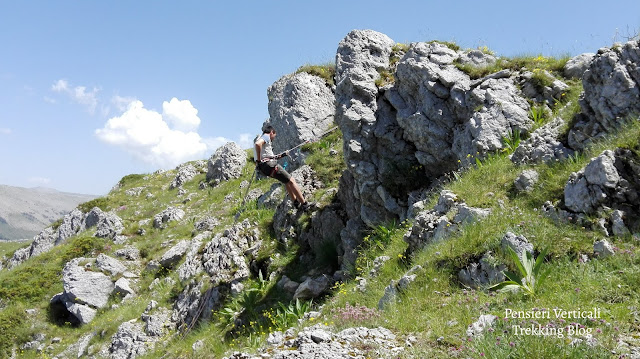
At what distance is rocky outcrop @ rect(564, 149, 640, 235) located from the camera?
21.7ft

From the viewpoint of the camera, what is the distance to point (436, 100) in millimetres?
12477

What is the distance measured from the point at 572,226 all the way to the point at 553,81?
6331 mm

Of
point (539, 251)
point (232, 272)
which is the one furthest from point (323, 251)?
point (539, 251)

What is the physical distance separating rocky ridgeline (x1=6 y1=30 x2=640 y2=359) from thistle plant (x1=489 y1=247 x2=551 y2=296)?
44 cm

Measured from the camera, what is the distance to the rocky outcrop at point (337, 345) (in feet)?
16.3

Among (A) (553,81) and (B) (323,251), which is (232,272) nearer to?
(B) (323,251)

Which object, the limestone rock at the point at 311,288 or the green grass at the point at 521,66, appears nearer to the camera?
the limestone rock at the point at 311,288

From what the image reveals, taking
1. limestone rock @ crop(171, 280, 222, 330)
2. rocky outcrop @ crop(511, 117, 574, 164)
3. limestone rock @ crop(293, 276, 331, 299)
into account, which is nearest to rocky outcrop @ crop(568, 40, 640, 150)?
rocky outcrop @ crop(511, 117, 574, 164)

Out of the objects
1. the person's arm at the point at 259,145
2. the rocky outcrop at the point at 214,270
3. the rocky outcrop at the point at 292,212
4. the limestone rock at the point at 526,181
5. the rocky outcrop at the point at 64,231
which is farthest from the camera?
the rocky outcrop at the point at 64,231

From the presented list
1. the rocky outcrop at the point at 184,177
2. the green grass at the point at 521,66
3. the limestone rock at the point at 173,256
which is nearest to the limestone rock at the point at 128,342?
the limestone rock at the point at 173,256

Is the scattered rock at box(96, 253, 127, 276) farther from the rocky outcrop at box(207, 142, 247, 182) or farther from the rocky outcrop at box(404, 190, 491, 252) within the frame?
the rocky outcrop at box(404, 190, 491, 252)

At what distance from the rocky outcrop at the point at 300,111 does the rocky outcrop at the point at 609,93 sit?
1254 centimetres

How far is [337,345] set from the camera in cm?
511

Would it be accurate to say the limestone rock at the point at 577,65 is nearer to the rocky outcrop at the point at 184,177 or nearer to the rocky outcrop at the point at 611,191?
the rocky outcrop at the point at 611,191
